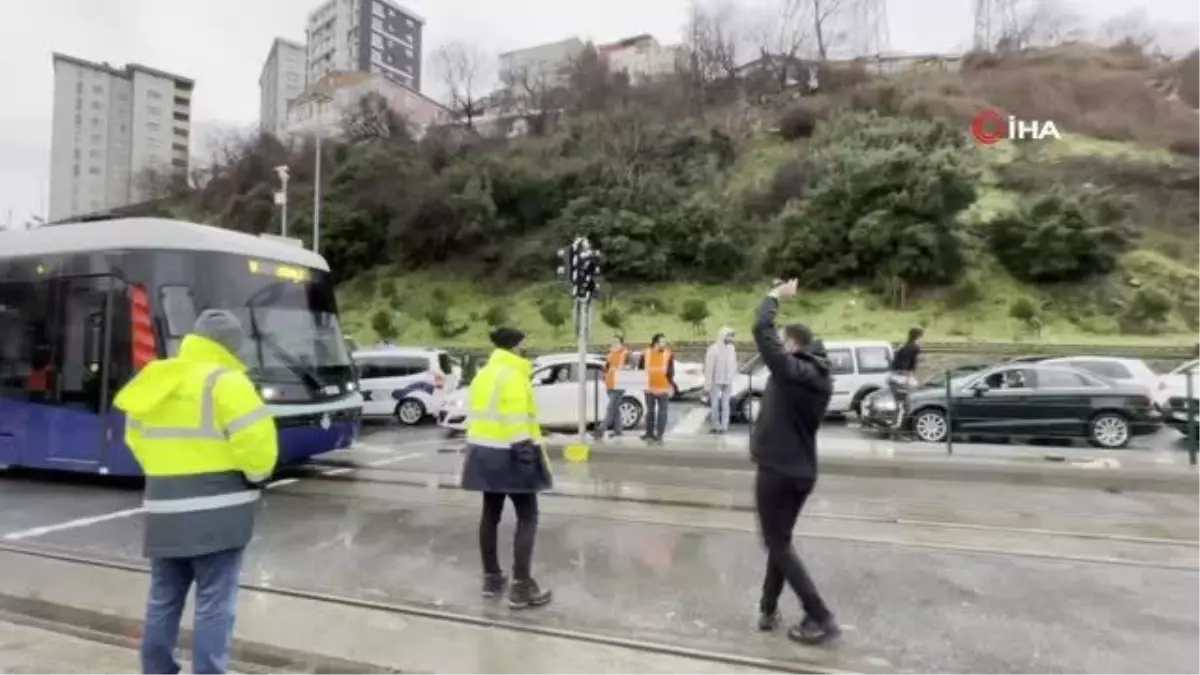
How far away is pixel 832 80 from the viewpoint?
188 feet

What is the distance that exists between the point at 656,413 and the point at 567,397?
2585 millimetres

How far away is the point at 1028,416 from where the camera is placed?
47.1 feet

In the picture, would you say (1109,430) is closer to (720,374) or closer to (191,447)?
(720,374)

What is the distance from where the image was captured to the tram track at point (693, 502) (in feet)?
25.3

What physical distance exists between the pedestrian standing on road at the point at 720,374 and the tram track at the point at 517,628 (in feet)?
33.3

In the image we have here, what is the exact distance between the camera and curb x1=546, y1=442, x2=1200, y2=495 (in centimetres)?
1067

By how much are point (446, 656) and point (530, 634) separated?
Answer: 1.90 feet

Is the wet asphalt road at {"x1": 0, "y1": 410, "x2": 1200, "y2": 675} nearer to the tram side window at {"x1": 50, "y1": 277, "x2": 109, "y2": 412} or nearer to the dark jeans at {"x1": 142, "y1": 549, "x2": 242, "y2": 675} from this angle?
the tram side window at {"x1": 50, "y1": 277, "x2": 109, "y2": 412}

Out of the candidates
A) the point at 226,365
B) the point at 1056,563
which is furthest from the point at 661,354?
the point at 226,365

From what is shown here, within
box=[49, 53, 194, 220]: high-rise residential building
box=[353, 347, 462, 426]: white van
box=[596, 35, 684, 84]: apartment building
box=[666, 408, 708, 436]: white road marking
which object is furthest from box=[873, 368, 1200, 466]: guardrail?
box=[49, 53, 194, 220]: high-rise residential building

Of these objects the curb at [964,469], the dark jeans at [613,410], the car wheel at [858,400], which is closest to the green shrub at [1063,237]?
the car wheel at [858,400]

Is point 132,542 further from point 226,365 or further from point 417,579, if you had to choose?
point 226,365

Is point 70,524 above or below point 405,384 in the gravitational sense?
below

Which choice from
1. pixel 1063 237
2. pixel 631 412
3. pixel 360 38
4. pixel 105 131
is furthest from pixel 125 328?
pixel 360 38
